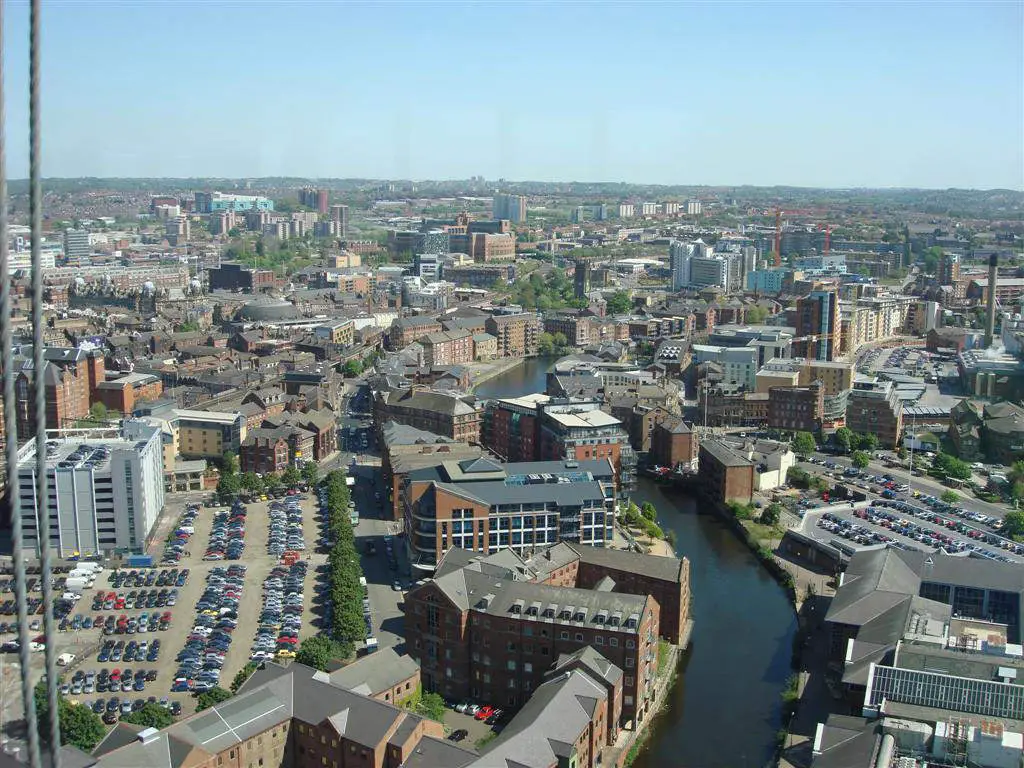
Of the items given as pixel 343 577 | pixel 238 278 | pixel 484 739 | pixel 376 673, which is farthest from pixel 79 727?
pixel 238 278

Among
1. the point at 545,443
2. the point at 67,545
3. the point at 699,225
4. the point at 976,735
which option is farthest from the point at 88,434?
the point at 699,225

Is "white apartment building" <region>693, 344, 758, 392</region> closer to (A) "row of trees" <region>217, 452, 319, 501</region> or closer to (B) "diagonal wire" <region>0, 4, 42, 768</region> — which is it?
(A) "row of trees" <region>217, 452, 319, 501</region>

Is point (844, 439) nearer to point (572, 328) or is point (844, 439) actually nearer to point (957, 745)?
point (957, 745)

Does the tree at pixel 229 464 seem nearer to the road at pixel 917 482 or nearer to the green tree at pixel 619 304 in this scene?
the road at pixel 917 482

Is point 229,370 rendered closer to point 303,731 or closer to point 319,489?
point 319,489

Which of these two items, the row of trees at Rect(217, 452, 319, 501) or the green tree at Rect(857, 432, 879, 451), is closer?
the row of trees at Rect(217, 452, 319, 501)

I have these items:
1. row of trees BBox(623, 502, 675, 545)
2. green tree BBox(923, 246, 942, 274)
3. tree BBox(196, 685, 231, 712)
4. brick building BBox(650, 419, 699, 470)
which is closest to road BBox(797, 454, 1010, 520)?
brick building BBox(650, 419, 699, 470)

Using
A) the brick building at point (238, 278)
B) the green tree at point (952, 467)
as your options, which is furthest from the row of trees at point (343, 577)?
the brick building at point (238, 278)
